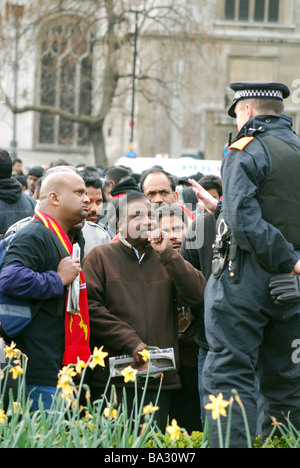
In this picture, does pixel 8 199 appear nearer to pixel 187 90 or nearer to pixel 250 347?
pixel 250 347

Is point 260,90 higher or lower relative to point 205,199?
higher

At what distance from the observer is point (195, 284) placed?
210 inches

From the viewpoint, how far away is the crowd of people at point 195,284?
14.4 feet

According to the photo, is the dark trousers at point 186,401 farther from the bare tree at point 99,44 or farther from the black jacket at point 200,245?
the bare tree at point 99,44

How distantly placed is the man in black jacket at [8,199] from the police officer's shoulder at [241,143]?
2.68 metres

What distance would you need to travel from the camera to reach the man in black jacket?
22.0 ft

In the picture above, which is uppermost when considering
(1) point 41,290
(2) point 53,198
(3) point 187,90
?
(3) point 187,90

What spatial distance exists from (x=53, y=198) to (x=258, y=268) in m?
1.45

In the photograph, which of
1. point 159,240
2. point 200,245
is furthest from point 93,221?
point 159,240

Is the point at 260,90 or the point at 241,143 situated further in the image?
the point at 260,90

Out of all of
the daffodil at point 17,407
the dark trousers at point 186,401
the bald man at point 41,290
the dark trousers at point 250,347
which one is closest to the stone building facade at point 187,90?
the dark trousers at point 186,401

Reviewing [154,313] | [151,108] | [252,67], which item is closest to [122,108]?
[151,108]

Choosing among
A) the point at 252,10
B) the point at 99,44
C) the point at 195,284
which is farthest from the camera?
the point at 252,10
